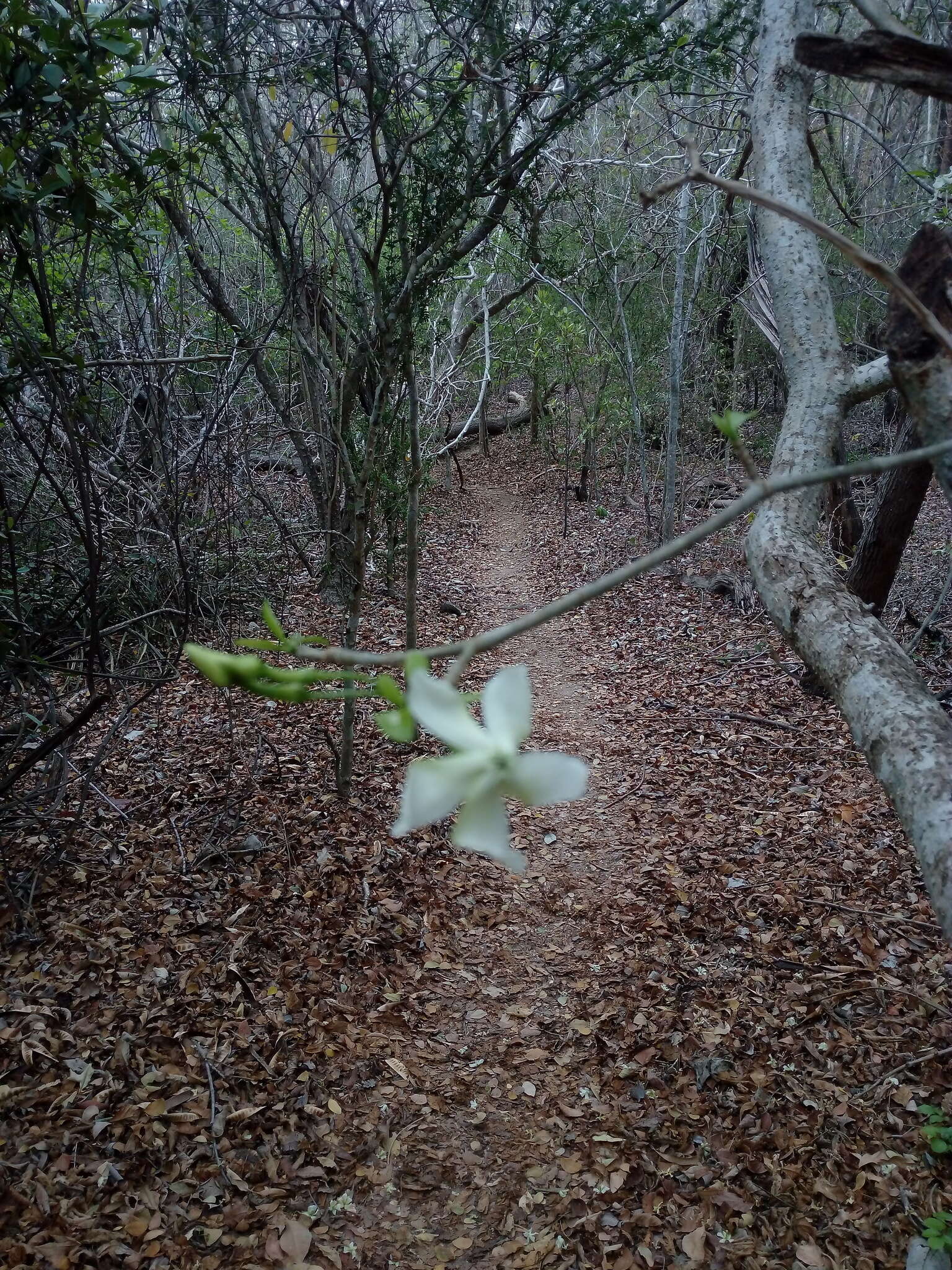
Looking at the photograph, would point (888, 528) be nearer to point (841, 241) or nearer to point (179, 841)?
point (179, 841)

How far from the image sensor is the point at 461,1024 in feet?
8.20

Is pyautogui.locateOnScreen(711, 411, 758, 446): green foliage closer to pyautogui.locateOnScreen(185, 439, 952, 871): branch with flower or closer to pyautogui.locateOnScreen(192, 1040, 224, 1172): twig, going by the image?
pyautogui.locateOnScreen(185, 439, 952, 871): branch with flower

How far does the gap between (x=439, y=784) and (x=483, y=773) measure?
0.09 ft

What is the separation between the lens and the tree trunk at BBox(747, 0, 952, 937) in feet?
2.77

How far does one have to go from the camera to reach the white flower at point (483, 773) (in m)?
0.44

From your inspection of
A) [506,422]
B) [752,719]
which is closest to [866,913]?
[752,719]

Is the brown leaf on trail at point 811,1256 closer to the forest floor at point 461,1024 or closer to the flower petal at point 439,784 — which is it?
the forest floor at point 461,1024

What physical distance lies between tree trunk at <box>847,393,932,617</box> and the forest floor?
1017 mm

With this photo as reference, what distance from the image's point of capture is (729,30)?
11.4 ft

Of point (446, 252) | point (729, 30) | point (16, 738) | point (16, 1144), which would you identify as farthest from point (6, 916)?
point (729, 30)

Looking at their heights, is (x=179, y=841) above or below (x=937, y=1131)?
below

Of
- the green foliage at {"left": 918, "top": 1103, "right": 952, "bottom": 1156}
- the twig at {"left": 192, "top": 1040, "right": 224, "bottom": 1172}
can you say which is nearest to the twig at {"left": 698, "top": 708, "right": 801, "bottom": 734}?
the green foliage at {"left": 918, "top": 1103, "right": 952, "bottom": 1156}

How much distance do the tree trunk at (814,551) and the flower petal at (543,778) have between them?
19.8 inches

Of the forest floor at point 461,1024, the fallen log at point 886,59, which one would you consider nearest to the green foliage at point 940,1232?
the forest floor at point 461,1024
